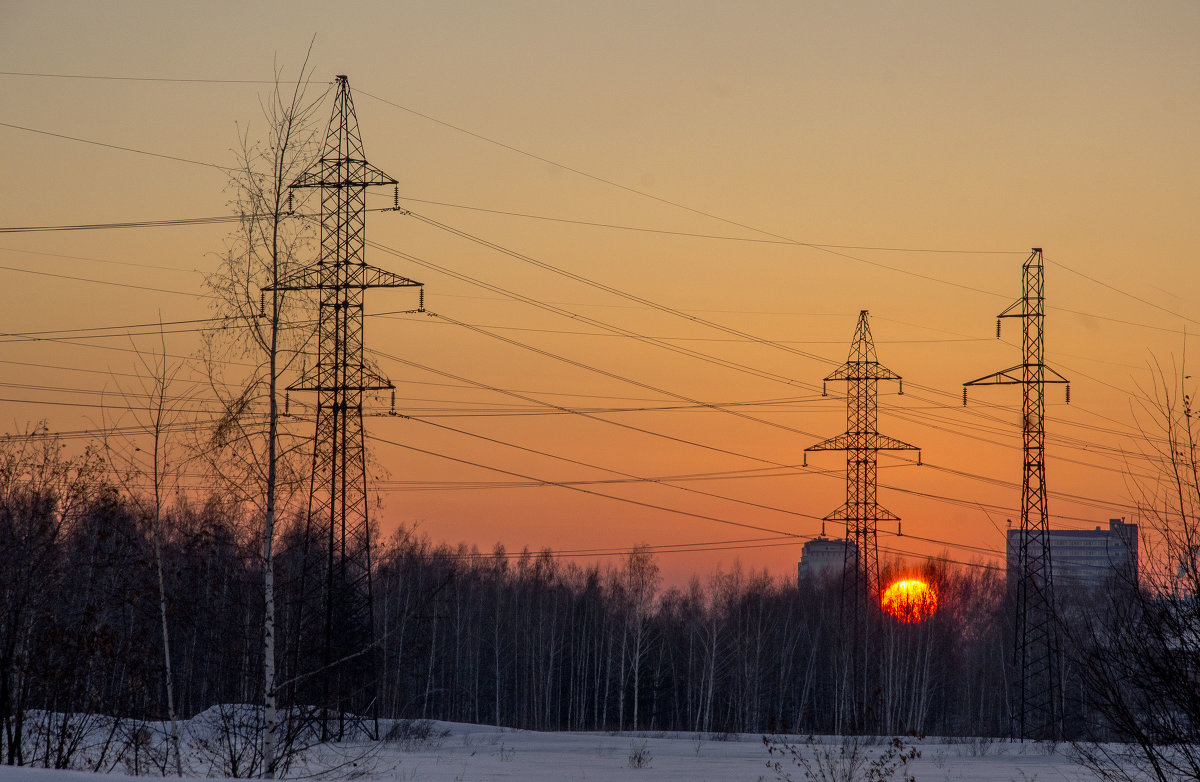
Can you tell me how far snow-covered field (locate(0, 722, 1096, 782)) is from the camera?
25859 millimetres

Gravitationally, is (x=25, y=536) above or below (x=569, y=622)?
above

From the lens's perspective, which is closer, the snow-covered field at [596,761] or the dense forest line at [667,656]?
the snow-covered field at [596,761]

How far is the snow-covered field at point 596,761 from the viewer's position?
25859 mm

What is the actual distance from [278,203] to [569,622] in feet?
259

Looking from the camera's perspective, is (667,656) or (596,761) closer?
(596,761)

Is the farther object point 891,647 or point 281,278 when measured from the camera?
point 891,647

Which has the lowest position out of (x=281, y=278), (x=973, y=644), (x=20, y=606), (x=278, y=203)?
(x=973, y=644)

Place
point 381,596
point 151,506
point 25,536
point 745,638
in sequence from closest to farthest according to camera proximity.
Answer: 1. point 25,536
2. point 151,506
3. point 381,596
4. point 745,638

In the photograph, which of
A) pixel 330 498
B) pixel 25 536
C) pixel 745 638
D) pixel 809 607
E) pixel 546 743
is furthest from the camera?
pixel 809 607

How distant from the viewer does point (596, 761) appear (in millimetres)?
32938

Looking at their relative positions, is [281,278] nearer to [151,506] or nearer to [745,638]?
[151,506]

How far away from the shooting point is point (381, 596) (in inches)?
3157

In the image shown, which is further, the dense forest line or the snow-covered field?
the dense forest line

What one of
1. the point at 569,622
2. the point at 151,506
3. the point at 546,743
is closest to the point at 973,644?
the point at 569,622
